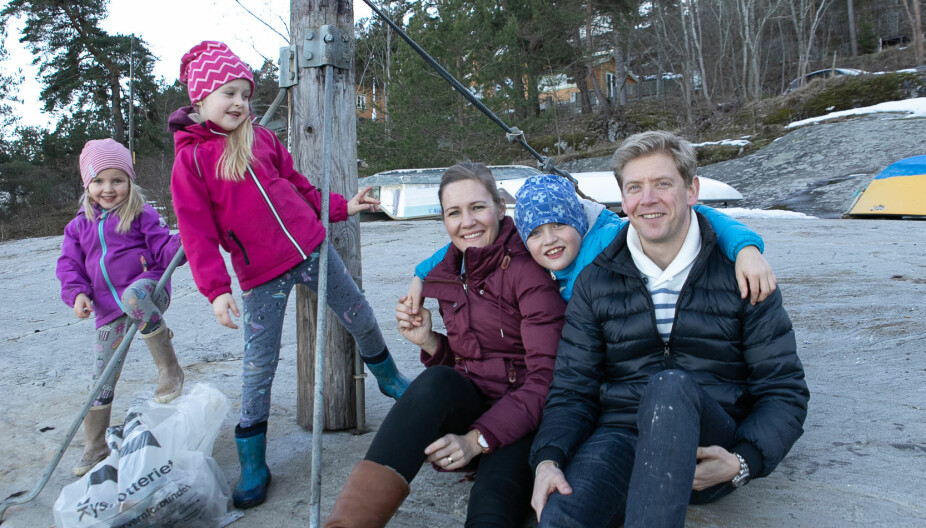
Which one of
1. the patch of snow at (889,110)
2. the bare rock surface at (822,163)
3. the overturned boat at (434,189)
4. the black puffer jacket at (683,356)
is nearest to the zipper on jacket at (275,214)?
the black puffer jacket at (683,356)

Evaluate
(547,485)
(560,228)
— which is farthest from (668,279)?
(547,485)

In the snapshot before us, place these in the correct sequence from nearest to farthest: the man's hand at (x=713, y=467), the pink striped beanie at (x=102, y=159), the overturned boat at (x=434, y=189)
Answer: the man's hand at (x=713, y=467) → the pink striped beanie at (x=102, y=159) → the overturned boat at (x=434, y=189)

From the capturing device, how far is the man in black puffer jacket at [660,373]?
1736 mm

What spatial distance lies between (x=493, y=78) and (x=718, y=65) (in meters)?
11.7

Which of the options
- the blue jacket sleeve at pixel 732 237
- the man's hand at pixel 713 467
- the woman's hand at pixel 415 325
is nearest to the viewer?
the man's hand at pixel 713 467

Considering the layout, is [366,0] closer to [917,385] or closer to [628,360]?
[628,360]

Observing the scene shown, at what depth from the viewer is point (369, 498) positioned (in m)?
1.87

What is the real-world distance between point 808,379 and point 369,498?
2413mm

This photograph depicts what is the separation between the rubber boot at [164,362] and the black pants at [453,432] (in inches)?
52.1

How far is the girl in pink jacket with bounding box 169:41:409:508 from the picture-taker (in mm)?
2344

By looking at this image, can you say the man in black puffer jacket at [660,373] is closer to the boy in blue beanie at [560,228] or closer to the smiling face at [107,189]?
the boy in blue beanie at [560,228]

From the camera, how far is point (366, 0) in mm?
3023

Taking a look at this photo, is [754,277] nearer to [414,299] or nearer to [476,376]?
[476,376]

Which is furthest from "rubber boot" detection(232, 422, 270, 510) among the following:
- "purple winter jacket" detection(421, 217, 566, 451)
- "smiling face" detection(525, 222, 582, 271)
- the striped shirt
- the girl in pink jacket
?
the striped shirt
